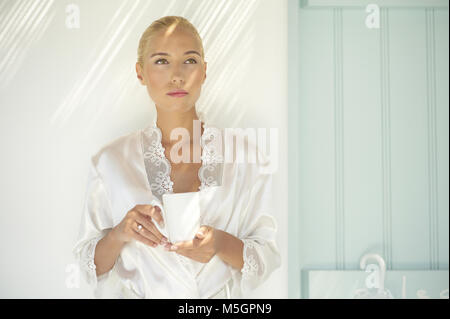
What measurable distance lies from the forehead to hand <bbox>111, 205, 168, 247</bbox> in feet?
1.49

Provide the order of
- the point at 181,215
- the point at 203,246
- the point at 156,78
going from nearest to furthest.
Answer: the point at 181,215
the point at 203,246
the point at 156,78

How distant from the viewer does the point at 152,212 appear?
1.35 m

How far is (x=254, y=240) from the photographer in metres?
1.44

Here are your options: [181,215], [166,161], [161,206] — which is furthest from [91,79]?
[181,215]

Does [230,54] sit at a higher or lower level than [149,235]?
higher

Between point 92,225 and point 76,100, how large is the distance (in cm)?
38

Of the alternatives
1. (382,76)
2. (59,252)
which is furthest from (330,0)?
(59,252)

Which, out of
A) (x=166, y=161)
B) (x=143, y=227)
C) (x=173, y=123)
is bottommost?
(x=143, y=227)

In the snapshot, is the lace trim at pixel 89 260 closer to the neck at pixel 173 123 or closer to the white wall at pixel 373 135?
the neck at pixel 173 123

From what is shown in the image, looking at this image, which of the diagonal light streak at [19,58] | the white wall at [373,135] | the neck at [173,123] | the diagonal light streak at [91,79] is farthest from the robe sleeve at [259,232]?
the diagonal light streak at [19,58]

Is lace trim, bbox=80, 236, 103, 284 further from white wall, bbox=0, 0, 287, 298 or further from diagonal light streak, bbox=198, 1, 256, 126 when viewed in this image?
diagonal light streak, bbox=198, 1, 256, 126

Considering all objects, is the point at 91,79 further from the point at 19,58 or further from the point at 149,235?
the point at 149,235

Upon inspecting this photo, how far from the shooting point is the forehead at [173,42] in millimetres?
1418
